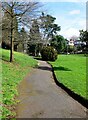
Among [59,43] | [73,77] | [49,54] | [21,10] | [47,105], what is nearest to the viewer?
[47,105]

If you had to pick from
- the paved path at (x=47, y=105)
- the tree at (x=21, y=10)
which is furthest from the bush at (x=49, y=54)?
the paved path at (x=47, y=105)

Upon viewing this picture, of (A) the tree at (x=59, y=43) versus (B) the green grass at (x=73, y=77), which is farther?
(A) the tree at (x=59, y=43)

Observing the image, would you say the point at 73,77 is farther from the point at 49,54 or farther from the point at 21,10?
the point at 49,54

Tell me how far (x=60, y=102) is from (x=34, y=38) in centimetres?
1992

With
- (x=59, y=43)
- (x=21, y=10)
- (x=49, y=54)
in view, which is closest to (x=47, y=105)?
(x=21, y=10)

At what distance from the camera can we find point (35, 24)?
30125 mm

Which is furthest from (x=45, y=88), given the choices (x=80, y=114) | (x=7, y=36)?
(x=7, y=36)

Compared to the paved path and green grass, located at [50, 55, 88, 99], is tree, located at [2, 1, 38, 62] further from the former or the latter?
the paved path

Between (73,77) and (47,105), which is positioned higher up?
(73,77)

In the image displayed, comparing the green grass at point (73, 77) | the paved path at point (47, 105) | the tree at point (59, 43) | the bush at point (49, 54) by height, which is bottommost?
the paved path at point (47, 105)

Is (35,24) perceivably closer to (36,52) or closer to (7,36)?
(7,36)

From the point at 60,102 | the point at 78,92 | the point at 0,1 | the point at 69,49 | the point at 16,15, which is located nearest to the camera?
the point at 60,102

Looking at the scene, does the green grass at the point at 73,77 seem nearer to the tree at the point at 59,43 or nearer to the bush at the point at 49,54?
the bush at the point at 49,54

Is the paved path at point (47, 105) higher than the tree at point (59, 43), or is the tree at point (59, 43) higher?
the tree at point (59, 43)
